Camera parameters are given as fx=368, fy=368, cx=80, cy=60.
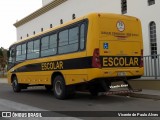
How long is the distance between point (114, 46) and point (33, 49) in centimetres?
566

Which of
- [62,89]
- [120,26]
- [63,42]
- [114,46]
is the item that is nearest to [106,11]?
[63,42]

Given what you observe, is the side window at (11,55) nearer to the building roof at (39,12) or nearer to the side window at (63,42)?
the side window at (63,42)

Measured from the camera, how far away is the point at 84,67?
13.1 metres

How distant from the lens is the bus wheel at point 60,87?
568 inches

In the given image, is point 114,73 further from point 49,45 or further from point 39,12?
point 39,12

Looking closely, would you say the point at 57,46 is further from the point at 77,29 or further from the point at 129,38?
the point at 129,38

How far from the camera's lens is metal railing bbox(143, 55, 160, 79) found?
53.6 feet

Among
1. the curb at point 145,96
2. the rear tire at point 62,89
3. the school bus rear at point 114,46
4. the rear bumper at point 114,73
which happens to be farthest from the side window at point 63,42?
the curb at point 145,96

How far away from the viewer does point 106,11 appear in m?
23.1

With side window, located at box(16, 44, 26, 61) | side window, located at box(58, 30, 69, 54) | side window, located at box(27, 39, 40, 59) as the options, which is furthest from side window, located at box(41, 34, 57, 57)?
side window, located at box(16, 44, 26, 61)

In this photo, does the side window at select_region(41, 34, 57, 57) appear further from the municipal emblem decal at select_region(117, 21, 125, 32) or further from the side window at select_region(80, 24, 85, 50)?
the municipal emblem decal at select_region(117, 21, 125, 32)

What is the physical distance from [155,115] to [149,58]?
736 centimetres

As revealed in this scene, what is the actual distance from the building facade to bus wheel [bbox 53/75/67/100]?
244 inches

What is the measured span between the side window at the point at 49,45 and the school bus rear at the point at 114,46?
2.86 meters
